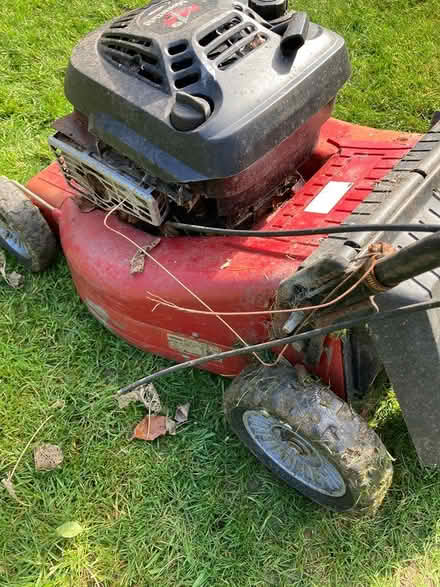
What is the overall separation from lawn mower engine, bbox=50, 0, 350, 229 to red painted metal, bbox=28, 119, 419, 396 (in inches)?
4.0

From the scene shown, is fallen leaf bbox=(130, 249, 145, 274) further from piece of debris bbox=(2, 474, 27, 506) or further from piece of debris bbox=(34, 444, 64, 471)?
piece of debris bbox=(2, 474, 27, 506)

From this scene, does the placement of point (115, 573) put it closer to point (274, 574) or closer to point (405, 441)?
point (274, 574)

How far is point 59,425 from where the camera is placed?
6.66 ft

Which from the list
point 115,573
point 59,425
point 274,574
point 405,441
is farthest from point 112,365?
point 405,441

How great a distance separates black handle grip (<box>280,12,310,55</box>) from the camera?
4.96 ft

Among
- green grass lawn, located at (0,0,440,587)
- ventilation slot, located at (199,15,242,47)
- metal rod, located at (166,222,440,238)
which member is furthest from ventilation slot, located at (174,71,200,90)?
green grass lawn, located at (0,0,440,587)

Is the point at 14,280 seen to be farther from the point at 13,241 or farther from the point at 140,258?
the point at 140,258

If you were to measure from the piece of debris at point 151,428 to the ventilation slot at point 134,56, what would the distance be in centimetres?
108

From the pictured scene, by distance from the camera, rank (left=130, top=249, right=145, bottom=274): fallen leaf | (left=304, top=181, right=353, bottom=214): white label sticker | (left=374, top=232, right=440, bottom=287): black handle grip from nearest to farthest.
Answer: (left=374, top=232, right=440, bottom=287): black handle grip, (left=304, top=181, right=353, bottom=214): white label sticker, (left=130, top=249, right=145, bottom=274): fallen leaf

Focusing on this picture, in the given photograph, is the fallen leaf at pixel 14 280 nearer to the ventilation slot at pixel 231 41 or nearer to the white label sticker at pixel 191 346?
the white label sticker at pixel 191 346

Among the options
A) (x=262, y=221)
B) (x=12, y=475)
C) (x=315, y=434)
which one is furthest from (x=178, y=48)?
(x=12, y=475)

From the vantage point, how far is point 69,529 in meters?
1.81

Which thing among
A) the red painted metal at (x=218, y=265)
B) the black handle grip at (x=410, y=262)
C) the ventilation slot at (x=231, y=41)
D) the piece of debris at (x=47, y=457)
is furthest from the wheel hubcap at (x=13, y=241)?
the black handle grip at (x=410, y=262)

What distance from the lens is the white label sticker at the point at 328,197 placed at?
1664 mm
